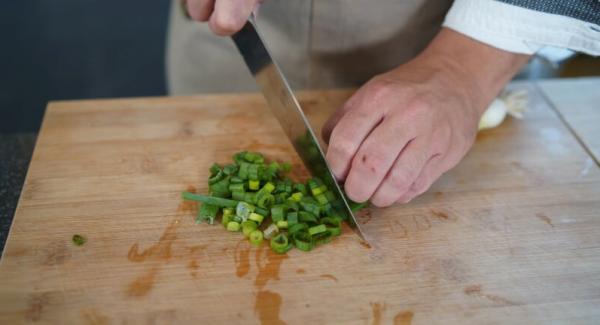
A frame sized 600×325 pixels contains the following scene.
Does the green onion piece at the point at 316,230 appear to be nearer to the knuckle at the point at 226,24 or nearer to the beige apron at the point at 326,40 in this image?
the knuckle at the point at 226,24

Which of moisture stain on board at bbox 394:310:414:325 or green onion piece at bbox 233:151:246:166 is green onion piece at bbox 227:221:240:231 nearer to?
green onion piece at bbox 233:151:246:166

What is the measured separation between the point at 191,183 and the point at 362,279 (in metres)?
0.45

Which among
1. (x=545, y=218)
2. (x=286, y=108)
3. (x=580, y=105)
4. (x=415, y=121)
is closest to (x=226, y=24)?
(x=286, y=108)

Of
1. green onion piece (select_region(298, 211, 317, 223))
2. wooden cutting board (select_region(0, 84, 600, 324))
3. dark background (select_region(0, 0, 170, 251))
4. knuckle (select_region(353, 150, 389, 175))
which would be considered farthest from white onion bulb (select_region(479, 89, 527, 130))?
dark background (select_region(0, 0, 170, 251))

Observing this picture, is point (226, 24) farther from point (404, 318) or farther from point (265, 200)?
point (404, 318)

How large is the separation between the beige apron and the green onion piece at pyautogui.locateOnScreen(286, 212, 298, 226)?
25.2 inches

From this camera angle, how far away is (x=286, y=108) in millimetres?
1331

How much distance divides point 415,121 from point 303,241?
337 millimetres

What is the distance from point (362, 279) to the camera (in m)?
1.10

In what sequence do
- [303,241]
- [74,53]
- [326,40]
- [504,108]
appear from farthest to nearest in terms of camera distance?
[74,53]
[326,40]
[504,108]
[303,241]

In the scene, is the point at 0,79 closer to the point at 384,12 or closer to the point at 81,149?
the point at 81,149

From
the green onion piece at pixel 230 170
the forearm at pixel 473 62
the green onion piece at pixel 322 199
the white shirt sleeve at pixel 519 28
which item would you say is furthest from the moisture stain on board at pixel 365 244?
the white shirt sleeve at pixel 519 28

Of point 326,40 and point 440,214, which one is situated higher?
point 326,40

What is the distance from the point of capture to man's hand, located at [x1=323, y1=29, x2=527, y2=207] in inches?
45.6
